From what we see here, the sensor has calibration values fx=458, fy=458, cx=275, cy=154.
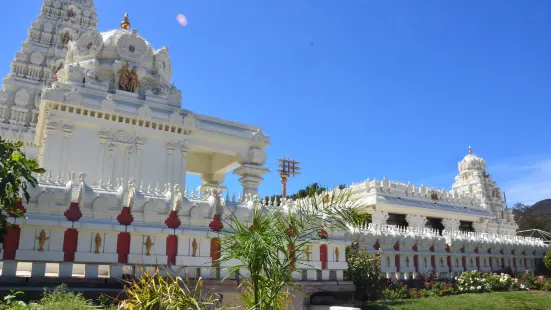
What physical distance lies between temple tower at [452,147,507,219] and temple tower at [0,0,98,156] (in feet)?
156

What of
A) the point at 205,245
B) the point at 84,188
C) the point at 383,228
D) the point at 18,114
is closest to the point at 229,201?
the point at 205,245

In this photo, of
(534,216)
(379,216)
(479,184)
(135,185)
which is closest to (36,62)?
(135,185)

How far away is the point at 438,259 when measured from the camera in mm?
21328

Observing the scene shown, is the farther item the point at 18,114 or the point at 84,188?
the point at 18,114

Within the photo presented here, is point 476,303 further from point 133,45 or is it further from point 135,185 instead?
point 133,45

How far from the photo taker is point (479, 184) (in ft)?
187

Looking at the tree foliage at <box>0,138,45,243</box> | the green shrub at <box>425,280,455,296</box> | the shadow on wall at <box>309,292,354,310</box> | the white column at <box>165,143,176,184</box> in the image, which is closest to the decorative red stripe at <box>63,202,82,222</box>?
the tree foliage at <box>0,138,45,243</box>

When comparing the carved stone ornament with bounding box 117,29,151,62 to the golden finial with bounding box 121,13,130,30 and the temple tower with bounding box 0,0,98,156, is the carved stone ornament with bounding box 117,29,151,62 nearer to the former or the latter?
the golden finial with bounding box 121,13,130,30

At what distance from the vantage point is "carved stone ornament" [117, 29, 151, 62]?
2386 cm

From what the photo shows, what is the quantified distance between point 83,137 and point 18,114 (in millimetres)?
22015

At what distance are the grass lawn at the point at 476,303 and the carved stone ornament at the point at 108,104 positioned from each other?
567 inches

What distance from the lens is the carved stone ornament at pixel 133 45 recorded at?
939 inches

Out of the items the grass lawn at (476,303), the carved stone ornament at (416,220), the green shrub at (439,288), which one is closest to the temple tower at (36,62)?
the green shrub at (439,288)

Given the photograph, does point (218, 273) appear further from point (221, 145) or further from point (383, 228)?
point (221, 145)
